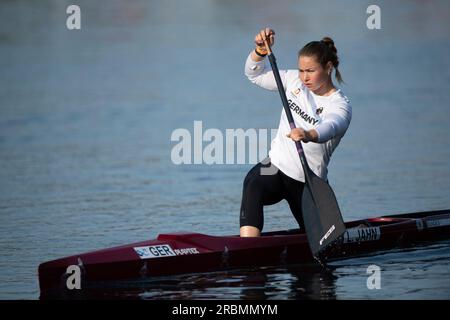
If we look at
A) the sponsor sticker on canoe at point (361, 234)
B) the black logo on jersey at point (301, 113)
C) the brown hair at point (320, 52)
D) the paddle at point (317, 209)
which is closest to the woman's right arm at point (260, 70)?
the paddle at point (317, 209)

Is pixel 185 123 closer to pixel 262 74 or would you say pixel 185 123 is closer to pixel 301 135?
pixel 262 74

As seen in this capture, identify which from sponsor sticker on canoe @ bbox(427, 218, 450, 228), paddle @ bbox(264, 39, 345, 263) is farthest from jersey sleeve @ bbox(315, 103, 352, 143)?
sponsor sticker on canoe @ bbox(427, 218, 450, 228)

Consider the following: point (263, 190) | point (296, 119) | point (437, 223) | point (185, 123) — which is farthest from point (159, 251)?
point (185, 123)

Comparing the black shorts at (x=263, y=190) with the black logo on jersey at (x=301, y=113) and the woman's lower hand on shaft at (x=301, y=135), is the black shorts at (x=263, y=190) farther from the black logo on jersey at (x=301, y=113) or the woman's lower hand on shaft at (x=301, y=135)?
the woman's lower hand on shaft at (x=301, y=135)

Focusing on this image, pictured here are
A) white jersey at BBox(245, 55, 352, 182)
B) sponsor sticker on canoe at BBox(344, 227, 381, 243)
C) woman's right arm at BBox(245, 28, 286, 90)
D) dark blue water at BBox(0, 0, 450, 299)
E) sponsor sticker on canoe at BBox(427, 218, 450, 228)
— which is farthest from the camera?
sponsor sticker on canoe at BBox(427, 218, 450, 228)

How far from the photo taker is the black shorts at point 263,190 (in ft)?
34.7

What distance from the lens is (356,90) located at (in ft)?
64.4

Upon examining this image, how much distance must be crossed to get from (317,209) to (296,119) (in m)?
0.74

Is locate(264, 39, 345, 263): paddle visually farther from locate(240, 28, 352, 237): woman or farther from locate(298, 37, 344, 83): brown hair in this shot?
locate(298, 37, 344, 83): brown hair

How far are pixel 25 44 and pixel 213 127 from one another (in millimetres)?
6926

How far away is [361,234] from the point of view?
11.3m

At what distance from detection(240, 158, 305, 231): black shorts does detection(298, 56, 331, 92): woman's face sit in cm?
75

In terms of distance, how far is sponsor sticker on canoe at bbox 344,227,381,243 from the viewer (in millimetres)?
11181
